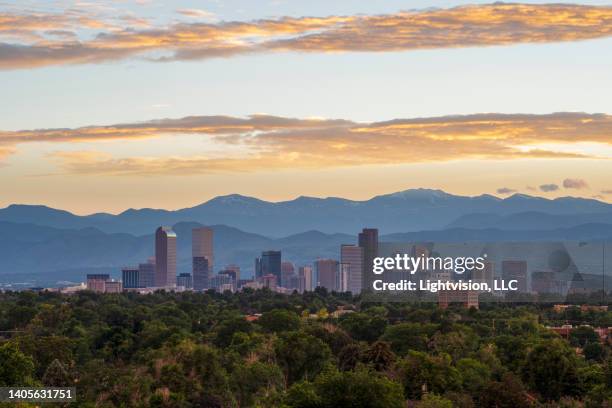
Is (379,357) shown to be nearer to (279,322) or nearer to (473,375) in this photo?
(473,375)

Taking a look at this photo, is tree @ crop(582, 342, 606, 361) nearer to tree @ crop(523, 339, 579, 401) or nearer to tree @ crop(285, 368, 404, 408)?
tree @ crop(523, 339, 579, 401)

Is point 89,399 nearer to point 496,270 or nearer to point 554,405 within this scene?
point 554,405

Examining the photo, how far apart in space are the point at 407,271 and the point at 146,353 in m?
72.5

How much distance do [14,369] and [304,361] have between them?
2536 cm

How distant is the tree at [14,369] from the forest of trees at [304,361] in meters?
0.09

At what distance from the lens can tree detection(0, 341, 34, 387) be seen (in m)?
76.2

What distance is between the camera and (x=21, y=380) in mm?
77312

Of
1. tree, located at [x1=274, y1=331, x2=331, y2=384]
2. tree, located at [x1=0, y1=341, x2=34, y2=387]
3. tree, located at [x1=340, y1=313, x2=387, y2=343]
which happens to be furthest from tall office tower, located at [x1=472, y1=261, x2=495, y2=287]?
tree, located at [x1=0, y1=341, x2=34, y2=387]

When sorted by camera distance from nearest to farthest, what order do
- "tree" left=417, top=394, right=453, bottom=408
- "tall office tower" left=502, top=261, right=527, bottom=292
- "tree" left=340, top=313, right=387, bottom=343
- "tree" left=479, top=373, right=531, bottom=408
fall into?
"tree" left=417, top=394, right=453, bottom=408 → "tree" left=479, top=373, right=531, bottom=408 → "tree" left=340, top=313, right=387, bottom=343 → "tall office tower" left=502, top=261, right=527, bottom=292

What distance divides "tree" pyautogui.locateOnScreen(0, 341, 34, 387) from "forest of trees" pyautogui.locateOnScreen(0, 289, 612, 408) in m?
0.09

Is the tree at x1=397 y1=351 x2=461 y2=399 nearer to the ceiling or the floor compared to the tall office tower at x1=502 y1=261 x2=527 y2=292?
nearer to the floor

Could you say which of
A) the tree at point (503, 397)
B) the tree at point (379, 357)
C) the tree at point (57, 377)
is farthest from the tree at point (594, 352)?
the tree at point (57, 377)

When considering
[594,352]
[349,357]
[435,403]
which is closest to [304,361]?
[349,357]

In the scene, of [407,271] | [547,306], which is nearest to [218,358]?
[407,271]
